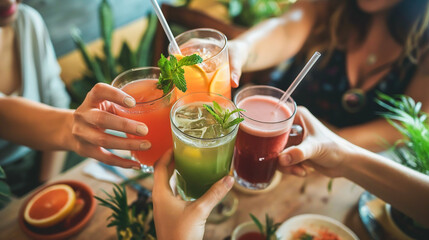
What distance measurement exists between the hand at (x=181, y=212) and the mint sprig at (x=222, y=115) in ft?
0.71

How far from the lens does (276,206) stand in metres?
1.49

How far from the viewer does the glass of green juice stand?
3.34ft

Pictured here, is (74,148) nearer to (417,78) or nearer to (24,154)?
(24,154)

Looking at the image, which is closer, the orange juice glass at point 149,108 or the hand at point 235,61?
the orange juice glass at point 149,108

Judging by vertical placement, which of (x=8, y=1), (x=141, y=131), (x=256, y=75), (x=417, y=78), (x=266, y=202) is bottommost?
(x=256, y=75)

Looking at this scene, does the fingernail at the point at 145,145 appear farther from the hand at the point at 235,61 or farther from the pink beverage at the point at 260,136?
the hand at the point at 235,61

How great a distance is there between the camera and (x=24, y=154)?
7.38 ft

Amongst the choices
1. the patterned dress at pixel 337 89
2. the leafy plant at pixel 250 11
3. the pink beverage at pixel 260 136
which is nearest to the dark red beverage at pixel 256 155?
the pink beverage at pixel 260 136

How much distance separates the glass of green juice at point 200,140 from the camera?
3.34 ft

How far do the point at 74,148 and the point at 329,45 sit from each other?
2019mm

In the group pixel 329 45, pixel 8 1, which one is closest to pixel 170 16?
pixel 8 1

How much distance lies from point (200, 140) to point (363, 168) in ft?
2.73

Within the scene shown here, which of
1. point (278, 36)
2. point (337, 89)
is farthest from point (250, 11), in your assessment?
point (337, 89)

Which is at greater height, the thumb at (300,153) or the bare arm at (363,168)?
the thumb at (300,153)
